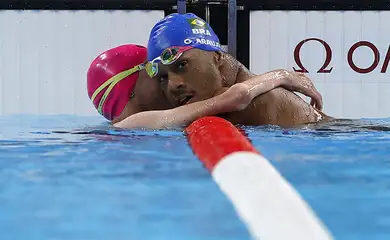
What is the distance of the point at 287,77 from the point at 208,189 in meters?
2.00

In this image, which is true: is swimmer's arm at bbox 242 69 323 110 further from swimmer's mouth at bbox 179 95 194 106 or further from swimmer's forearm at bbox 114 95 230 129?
swimmer's mouth at bbox 179 95 194 106

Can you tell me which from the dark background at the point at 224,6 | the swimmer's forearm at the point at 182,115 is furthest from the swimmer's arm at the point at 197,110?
the dark background at the point at 224,6

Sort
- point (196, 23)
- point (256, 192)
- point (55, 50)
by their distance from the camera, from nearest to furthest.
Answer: point (256, 192)
point (196, 23)
point (55, 50)

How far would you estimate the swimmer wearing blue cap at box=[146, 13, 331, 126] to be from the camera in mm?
3070

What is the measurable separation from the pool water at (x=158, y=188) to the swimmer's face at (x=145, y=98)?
757 millimetres

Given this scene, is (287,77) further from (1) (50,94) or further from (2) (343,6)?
(1) (50,94)

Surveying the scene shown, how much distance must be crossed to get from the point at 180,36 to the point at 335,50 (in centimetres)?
232

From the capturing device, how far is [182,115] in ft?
9.71

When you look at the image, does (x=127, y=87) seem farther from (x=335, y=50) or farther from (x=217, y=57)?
(x=335, y=50)

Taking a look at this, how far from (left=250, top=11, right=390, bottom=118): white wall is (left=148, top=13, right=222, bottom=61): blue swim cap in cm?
190

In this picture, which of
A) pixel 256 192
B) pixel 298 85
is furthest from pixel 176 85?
pixel 256 192

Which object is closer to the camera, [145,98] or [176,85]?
[176,85]

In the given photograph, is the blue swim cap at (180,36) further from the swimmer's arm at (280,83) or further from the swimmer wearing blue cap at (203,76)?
the swimmer's arm at (280,83)

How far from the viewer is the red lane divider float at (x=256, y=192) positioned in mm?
1044
